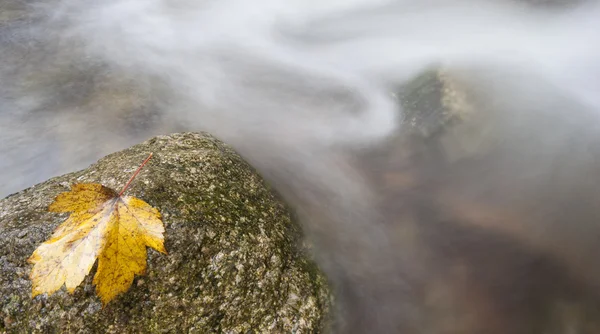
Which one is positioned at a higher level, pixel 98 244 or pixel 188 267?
pixel 188 267

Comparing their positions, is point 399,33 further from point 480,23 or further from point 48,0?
point 48,0

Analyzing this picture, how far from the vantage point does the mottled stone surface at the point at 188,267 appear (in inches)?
76.4

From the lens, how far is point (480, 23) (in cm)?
731

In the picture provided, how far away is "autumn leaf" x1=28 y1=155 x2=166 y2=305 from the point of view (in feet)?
5.86

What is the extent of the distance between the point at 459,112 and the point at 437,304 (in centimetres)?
253

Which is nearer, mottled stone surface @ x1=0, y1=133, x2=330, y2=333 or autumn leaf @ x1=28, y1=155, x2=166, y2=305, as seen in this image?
autumn leaf @ x1=28, y1=155, x2=166, y2=305

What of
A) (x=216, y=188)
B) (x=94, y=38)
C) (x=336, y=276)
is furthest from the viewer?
(x=94, y=38)

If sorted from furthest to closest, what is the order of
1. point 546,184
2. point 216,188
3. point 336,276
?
point 546,184 → point 336,276 → point 216,188

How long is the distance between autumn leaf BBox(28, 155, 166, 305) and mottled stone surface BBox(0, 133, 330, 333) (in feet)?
0.38

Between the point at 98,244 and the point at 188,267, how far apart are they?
1.56ft

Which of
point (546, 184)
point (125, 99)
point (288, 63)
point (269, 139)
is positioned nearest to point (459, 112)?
point (546, 184)

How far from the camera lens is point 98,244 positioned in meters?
1.83

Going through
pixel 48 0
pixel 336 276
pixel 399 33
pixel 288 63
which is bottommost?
pixel 48 0

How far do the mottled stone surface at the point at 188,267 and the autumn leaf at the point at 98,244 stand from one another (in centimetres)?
12
